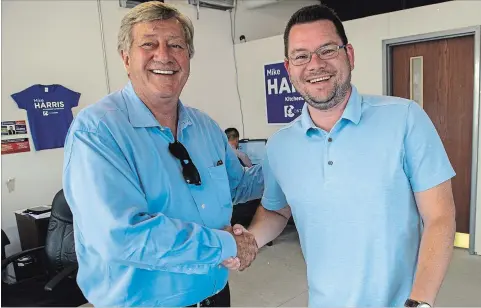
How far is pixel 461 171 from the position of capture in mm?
4172

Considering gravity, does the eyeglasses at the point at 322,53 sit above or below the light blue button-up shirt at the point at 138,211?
above

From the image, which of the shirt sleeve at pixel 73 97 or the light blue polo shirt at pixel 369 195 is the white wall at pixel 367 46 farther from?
the light blue polo shirt at pixel 369 195

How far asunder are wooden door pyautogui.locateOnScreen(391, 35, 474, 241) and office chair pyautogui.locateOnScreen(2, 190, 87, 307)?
3.72 meters

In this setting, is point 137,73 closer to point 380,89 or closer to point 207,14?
point 380,89

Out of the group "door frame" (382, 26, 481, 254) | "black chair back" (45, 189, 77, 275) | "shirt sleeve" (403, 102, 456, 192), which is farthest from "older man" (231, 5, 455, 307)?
"door frame" (382, 26, 481, 254)

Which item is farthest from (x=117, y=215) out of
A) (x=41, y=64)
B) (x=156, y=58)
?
(x=41, y=64)

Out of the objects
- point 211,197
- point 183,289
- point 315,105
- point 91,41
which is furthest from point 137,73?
point 91,41

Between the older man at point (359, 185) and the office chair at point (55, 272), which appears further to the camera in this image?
the office chair at point (55, 272)

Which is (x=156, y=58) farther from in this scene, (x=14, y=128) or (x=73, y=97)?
(x=73, y=97)

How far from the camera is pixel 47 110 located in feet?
12.6

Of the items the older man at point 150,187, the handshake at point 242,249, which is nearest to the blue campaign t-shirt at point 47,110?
the older man at point 150,187

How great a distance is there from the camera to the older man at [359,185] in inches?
48.5

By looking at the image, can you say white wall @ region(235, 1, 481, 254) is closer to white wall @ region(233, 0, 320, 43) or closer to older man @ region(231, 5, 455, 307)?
white wall @ region(233, 0, 320, 43)

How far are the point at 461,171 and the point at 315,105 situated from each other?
3.50 metres
